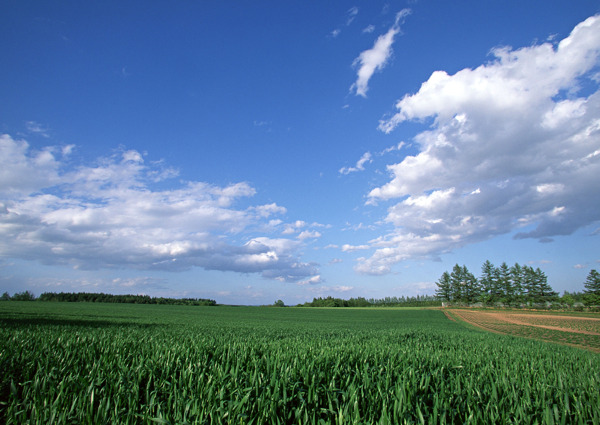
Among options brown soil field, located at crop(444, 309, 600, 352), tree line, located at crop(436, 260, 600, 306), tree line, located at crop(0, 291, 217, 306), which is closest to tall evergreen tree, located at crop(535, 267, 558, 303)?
tree line, located at crop(436, 260, 600, 306)

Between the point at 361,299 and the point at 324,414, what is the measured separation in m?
158

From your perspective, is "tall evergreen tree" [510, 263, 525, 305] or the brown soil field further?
"tall evergreen tree" [510, 263, 525, 305]

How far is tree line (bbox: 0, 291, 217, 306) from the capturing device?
112 meters

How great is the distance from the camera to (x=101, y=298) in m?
114

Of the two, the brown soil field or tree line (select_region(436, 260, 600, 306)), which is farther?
tree line (select_region(436, 260, 600, 306))

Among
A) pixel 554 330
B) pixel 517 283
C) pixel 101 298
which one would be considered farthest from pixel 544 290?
pixel 101 298

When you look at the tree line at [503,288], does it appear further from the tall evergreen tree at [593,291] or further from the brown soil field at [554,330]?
the brown soil field at [554,330]

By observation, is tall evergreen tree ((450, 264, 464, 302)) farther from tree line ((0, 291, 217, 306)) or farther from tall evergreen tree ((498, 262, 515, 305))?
tree line ((0, 291, 217, 306))

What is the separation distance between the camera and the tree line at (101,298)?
11175 cm

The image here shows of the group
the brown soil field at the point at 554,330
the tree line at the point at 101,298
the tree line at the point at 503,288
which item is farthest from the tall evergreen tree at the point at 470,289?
the tree line at the point at 101,298

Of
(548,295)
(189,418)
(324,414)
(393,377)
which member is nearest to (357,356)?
(393,377)

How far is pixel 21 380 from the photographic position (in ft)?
12.5

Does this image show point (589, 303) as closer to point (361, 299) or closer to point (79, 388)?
point (361, 299)

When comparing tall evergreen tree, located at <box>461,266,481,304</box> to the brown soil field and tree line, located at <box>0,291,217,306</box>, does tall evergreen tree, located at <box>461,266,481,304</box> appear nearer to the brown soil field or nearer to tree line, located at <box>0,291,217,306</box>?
the brown soil field
